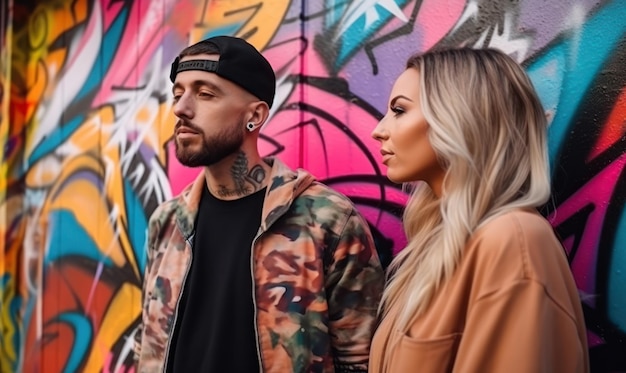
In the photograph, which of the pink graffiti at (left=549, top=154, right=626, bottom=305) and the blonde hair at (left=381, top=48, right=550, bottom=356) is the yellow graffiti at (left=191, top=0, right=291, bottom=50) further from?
the pink graffiti at (left=549, top=154, right=626, bottom=305)

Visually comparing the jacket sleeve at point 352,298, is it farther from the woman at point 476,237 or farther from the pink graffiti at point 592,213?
the pink graffiti at point 592,213

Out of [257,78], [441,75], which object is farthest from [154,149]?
[441,75]

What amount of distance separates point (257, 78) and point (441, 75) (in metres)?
0.81

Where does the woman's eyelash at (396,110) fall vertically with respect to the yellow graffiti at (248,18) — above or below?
below

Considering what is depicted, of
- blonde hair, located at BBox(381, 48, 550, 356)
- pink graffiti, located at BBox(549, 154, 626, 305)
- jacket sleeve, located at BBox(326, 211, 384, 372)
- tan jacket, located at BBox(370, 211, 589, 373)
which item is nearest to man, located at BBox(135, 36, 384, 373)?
jacket sleeve, located at BBox(326, 211, 384, 372)

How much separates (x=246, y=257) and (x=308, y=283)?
23 centimetres

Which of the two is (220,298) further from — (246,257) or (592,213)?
(592,213)

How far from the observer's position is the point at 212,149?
7.84ft

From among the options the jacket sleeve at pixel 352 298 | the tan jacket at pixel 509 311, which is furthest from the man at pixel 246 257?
the tan jacket at pixel 509 311

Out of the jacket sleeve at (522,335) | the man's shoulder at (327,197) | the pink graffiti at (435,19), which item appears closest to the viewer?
the jacket sleeve at (522,335)

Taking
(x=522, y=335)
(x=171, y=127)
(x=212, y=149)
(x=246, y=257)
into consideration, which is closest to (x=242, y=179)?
(x=212, y=149)

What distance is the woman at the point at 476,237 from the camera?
1.59m

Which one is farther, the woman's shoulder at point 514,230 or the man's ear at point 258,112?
the man's ear at point 258,112

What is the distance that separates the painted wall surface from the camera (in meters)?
2.25
